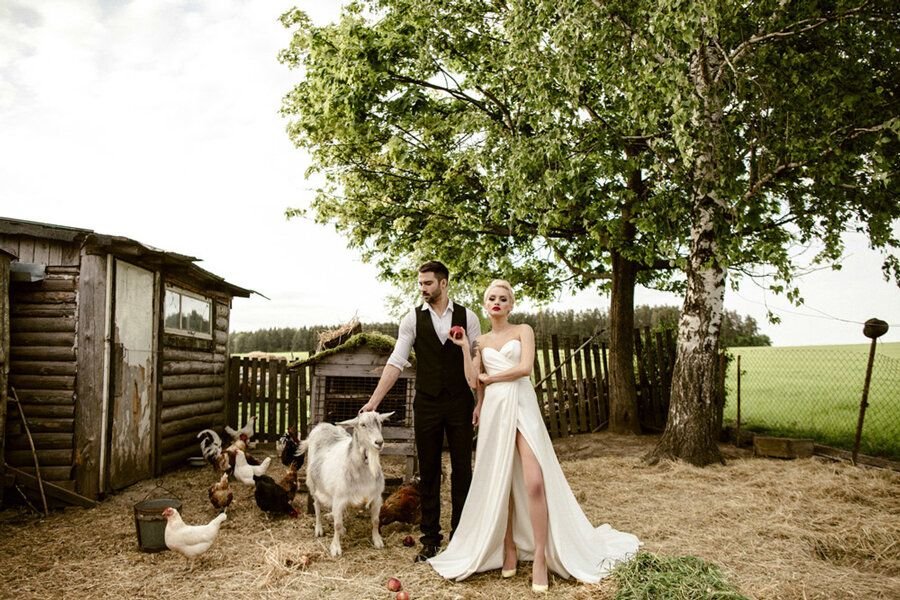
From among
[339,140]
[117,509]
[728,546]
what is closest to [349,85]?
[339,140]

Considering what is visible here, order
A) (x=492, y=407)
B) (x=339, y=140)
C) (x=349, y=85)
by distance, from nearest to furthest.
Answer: (x=492, y=407) < (x=349, y=85) < (x=339, y=140)

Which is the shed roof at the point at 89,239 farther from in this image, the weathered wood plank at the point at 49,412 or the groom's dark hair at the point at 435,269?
the groom's dark hair at the point at 435,269

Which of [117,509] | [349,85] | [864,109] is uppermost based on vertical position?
[349,85]

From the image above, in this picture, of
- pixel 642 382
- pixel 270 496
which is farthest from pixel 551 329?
pixel 270 496

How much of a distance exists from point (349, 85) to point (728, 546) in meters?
8.81

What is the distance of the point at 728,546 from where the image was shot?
552cm

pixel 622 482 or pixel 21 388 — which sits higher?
pixel 21 388

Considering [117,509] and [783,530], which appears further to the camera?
[117,509]

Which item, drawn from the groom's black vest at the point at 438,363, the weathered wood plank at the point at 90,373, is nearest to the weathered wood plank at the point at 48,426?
the weathered wood plank at the point at 90,373

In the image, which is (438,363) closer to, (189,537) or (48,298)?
(189,537)

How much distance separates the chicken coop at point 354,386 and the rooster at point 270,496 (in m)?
1.03

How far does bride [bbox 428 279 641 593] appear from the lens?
4555mm

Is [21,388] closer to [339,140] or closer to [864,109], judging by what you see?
[339,140]

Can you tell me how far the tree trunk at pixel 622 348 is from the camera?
11836 mm
